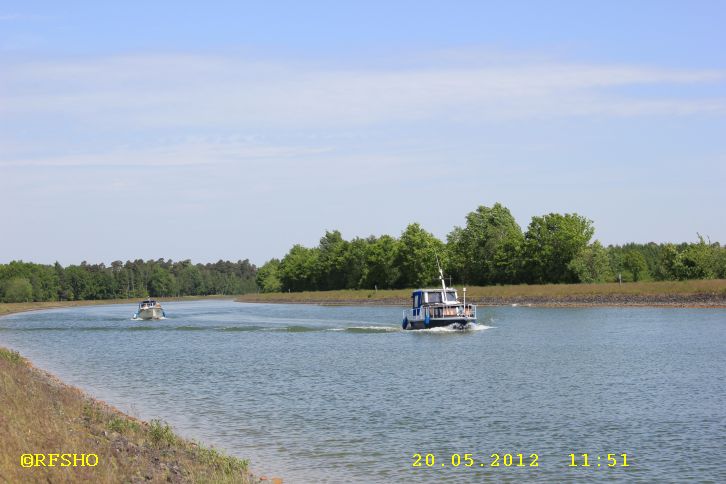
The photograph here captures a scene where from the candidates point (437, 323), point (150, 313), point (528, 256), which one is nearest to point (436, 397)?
point (437, 323)

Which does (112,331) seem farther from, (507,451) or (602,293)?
(507,451)

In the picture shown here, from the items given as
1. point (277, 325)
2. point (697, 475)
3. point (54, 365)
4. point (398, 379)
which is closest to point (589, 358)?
point (398, 379)

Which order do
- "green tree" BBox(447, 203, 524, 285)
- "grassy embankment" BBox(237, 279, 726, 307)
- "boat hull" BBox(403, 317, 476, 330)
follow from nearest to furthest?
"boat hull" BBox(403, 317, 476, 330), "grassy embankment" BBox(237, 279, 726, 307), "green tree" BBox(447, 203, 524, 285)

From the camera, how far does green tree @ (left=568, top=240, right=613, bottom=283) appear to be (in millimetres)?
157250

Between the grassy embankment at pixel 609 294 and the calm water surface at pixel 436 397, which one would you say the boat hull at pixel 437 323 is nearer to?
the calm water surface at pixel 436 397

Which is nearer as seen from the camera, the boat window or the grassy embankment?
the boat window

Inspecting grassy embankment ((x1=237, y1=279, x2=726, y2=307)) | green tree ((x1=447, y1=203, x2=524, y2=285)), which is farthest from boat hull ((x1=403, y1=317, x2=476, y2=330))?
green tree ((x1=447, y1=203, x2=524, y2=285))

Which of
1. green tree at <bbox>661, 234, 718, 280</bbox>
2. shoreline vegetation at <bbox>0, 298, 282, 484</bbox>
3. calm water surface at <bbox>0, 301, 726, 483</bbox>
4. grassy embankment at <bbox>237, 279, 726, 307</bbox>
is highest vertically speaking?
green tree at <bbox>661, 234, 718, 280</bbox>

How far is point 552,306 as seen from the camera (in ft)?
461

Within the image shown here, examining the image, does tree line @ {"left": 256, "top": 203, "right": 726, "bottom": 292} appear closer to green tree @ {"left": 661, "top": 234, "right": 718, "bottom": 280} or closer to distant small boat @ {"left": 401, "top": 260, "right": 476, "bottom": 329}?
green tree @ {"left": 661, "top": 234, "right": 718, "bottom": 280}

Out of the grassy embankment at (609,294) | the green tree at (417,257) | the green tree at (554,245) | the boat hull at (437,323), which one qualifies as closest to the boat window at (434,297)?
the boat hull at (437,323)

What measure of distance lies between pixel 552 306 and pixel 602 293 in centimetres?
A: 849

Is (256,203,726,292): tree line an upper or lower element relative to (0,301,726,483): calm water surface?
upper

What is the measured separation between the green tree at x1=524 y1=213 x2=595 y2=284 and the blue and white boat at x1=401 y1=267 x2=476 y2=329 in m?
70.5
